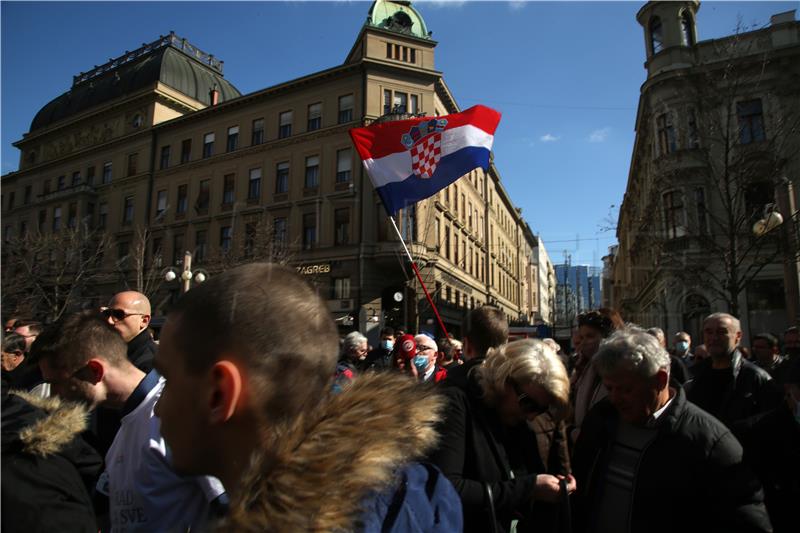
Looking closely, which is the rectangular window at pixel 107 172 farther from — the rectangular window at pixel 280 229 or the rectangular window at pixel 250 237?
the rectangular window at pixel 280 229

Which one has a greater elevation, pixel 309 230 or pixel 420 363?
pixel 309 230

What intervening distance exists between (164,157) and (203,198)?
18.5 ft

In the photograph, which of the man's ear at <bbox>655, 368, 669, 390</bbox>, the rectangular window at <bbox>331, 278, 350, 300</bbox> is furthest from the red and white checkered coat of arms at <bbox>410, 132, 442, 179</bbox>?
the rectangular window at <bbox>331, 278, 350, 300</bbox>

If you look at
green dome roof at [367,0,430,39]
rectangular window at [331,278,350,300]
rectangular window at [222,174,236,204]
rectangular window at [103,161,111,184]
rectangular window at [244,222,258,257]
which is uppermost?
green dome roof at [367,0,430,39]

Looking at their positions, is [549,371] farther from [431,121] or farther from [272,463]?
[431,121]

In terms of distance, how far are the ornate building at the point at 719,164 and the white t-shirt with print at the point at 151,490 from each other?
12277 millimetres

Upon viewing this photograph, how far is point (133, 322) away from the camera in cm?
364

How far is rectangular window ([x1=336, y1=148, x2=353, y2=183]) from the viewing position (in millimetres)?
29312

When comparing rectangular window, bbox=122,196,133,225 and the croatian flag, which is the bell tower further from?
rectangular window, bbox=122,196,133,225

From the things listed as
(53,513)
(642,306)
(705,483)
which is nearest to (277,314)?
(53,513)

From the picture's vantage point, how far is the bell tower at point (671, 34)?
24219mm

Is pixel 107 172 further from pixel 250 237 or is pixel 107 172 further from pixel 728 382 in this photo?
pixel 728 382

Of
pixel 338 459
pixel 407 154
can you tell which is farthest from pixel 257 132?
pixel 338 459

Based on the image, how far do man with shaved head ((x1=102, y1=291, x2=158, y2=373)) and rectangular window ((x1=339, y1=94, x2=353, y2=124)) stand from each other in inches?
1087
